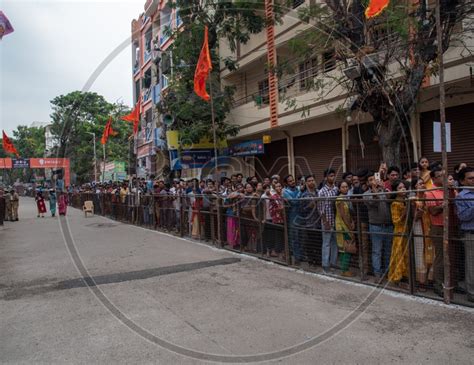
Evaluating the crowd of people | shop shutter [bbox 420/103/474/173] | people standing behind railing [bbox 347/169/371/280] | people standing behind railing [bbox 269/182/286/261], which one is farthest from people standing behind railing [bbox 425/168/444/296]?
shop shutter [bbox 420/103/474/173]

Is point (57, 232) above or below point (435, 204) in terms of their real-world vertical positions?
below

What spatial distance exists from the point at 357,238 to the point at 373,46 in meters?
4.29

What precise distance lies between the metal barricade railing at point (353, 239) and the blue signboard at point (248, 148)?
671 centimetres

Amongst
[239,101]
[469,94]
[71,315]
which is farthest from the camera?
[239,101]

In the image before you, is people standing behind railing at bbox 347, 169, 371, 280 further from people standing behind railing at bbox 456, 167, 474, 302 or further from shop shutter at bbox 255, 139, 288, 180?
shop shutter at bbox 255, 139, 288, 180

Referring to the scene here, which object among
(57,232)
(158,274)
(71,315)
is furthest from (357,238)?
(57,232)

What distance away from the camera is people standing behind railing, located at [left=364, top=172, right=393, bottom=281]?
216 inches

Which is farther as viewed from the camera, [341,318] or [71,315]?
[71,315]

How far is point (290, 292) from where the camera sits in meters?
5.50

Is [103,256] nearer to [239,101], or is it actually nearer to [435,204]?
[435,204]

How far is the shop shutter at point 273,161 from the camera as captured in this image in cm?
1650

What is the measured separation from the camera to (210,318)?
4.53 meters

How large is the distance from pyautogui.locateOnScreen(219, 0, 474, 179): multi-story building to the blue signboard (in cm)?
41

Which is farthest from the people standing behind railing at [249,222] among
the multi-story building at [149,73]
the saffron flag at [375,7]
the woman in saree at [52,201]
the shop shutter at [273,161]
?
the multi-story building at [149,73]
